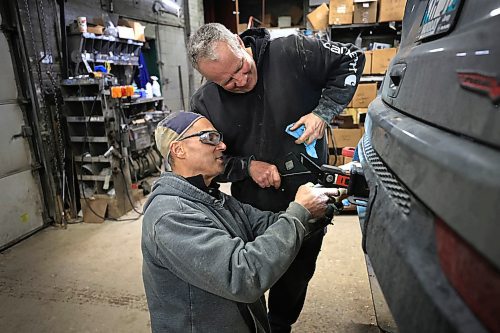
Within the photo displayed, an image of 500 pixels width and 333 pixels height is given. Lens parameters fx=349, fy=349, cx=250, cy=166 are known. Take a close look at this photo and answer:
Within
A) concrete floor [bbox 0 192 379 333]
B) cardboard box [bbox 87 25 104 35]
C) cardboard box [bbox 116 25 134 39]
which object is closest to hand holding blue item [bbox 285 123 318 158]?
concrete floor [bbox 0 192 379 333]

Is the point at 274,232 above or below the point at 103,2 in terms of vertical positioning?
below

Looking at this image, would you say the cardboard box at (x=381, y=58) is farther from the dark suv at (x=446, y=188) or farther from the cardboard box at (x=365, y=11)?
the dark suv at (x=446, y=188)

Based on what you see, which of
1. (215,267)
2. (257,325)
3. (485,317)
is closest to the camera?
(485,317)

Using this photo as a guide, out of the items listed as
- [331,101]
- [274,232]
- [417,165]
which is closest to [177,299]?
[274,232]

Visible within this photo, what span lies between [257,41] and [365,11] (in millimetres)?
3018

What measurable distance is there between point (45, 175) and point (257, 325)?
358cm

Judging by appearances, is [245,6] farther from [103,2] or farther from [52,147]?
[52,147]

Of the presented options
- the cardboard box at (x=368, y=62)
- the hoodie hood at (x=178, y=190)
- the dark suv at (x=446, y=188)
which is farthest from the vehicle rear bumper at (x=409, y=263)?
the cardboard box at (x=368, y=62)

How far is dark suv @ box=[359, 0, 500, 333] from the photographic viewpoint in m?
0.42

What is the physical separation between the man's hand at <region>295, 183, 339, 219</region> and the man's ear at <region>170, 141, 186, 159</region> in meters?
0.44

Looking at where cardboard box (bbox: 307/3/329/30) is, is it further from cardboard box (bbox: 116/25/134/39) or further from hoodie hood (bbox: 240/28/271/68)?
hoodie hood (bbox: 240/28/271/68)

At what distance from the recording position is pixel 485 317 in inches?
15.9

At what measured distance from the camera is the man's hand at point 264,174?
5.65 feet

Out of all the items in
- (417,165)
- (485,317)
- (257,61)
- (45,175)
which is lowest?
(45,175)
